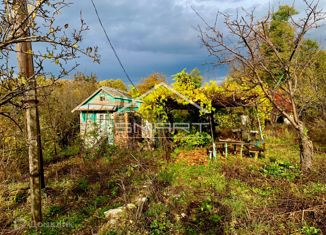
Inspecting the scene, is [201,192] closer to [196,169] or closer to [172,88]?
[196,169]

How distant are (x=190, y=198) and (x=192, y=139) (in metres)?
6.01

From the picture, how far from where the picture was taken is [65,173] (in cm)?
889

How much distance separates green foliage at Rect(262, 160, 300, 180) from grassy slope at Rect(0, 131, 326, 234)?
1.0 inches

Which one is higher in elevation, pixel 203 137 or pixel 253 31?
pixel 253 31

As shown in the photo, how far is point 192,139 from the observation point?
1174 cm

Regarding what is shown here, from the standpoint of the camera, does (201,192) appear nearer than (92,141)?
Yes

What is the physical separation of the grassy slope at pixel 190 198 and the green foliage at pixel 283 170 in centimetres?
3

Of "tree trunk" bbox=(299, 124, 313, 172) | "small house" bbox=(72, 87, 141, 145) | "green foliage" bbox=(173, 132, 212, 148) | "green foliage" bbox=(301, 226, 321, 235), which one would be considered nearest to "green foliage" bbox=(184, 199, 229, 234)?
"green foliage" bbox=(301, 226, 321, 235)

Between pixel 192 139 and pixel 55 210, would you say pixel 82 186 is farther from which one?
pixel 192 139

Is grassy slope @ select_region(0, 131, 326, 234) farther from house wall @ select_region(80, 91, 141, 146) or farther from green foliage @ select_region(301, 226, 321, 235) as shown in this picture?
house wall @ select_region(80, 91, 141, 146)

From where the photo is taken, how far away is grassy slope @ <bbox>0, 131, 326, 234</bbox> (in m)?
4.51

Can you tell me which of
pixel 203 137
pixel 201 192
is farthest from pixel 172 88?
pixel 201 192

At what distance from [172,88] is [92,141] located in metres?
4.67

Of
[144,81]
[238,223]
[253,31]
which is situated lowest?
[238,223]
